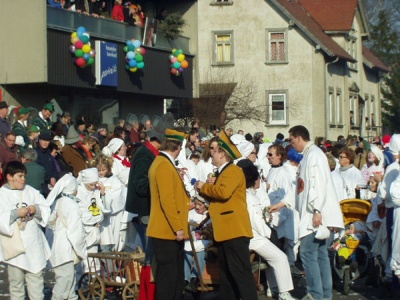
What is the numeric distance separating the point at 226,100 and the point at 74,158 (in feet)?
79.6

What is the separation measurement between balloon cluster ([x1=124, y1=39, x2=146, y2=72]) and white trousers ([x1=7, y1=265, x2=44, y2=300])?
614 inches

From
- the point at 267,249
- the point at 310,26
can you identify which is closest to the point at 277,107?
the point at 310,26

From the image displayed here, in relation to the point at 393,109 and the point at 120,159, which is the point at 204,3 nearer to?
the point at 393,109

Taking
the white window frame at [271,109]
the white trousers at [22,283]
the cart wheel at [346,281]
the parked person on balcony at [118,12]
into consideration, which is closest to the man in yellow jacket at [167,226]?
the white trousers at [22,283]

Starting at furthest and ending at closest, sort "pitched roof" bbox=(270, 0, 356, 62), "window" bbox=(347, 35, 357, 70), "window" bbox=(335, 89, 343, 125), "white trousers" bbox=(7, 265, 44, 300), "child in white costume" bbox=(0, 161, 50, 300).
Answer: "window" bbox=(347, 35, 357, 70), "window" bbox=(335, 89, 343, 125), "pitched roof" bbox=(270, 0, 356, 62), "white trousers" bbox=(7, 265, 44, 300), "child in white costume" bbox=(0, 161, 50, 300)

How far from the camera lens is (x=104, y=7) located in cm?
2692

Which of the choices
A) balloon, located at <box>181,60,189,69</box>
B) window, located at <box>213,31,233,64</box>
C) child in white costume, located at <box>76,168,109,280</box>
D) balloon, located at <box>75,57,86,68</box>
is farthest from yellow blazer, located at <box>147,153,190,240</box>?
window, located at <box>213,31,233,64</box>

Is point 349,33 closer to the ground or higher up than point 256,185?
higher up

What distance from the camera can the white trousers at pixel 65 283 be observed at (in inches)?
456

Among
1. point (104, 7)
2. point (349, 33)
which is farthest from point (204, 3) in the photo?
point (104, 7)

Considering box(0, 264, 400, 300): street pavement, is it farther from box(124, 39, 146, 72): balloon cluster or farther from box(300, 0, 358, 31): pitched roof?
box(300, 0, 358, 31): pitched roof

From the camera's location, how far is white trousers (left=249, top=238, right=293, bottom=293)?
12059 mm

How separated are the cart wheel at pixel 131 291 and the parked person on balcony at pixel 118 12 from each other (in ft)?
50.8

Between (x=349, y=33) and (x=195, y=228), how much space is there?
41911 mm
